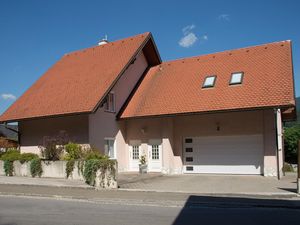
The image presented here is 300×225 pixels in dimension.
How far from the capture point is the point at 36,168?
63.9 feet

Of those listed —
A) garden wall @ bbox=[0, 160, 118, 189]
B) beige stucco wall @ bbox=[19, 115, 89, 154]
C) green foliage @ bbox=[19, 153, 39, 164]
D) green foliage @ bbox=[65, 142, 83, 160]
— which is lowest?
garden wall @ bbox=[0, 160, 118, 189]

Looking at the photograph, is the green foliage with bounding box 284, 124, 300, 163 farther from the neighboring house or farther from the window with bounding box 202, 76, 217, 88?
the window with bounding box 202, 76, 217, 88

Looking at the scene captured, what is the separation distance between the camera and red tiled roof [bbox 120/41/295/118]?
18.9 meters

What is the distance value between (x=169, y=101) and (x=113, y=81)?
10.5 ft

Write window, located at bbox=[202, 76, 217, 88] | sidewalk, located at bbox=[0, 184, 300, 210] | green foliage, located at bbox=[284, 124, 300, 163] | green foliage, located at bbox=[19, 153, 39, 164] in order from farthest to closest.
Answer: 1. green foliage, located at bbox=[284, 124, 300, 163]
2. window, located at bbox=[202, 76, 217, 88]
3. green foliage, located at bbox=[19, 153, 39, 164]
4. sidewalk, located at bbox=[0, 184, 300, 210]

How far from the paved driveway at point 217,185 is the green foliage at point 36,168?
4.01m

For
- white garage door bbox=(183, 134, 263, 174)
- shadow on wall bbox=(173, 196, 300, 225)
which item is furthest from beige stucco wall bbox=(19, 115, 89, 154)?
shadow on wall bbox=(173, 196, 300, 225)

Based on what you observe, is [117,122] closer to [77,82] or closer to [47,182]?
[77,82]

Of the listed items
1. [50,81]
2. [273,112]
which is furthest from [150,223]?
[50,81]

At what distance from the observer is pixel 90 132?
67.8 feet

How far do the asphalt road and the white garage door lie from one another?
29.1 feet

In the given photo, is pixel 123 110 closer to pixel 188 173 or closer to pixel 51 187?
pixel 188 173

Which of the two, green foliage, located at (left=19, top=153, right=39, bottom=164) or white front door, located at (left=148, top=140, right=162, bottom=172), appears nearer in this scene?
green foliage, located at (left=19, top=153, right=39, bottom=164)

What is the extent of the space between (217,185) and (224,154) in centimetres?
474
